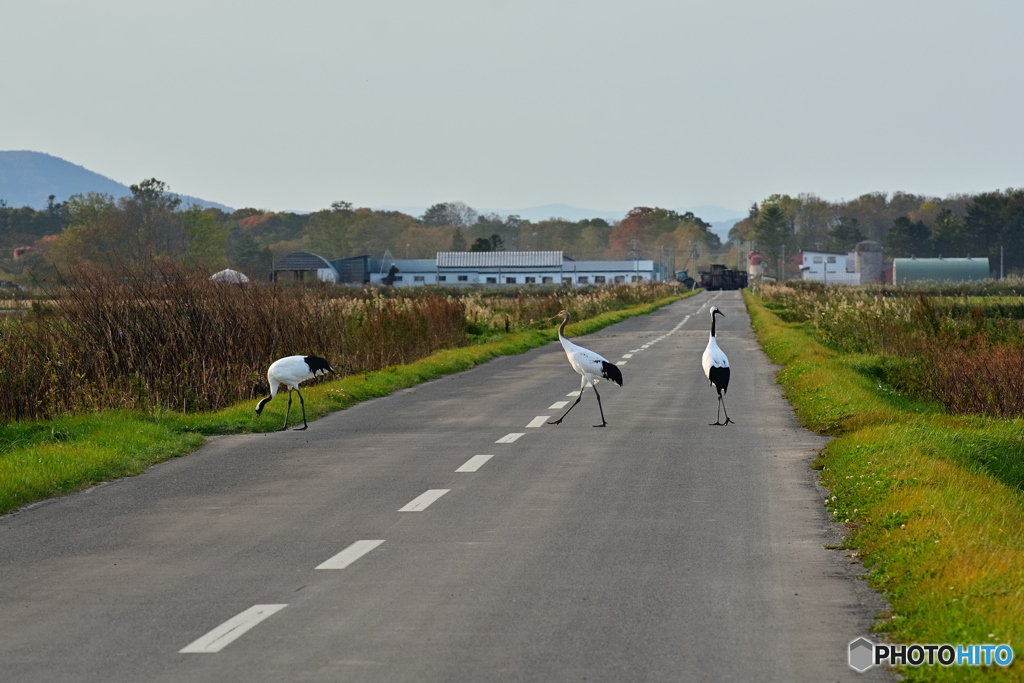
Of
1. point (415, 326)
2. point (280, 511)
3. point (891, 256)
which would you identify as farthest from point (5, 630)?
point (891, 256)

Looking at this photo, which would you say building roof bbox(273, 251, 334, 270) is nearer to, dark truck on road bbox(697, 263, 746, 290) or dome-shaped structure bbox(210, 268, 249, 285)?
dark truck on road bbox(697, 263, 746, 290)

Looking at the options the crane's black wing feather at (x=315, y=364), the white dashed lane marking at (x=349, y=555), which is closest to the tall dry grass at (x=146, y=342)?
the crane's black wing feather at (x=315, y=364)

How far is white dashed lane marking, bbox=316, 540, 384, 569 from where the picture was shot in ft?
25.0

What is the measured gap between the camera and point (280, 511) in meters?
9.68

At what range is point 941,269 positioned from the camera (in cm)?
14588

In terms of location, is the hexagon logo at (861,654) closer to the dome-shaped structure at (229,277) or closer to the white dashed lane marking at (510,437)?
the white dashed lane marking at (510,437)

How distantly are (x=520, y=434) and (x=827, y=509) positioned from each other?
5568 millimetres

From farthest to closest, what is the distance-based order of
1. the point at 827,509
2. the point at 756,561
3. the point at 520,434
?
the point at 520,434
the point at 827,509
the point at 756,561

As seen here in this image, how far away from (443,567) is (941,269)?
487 feet

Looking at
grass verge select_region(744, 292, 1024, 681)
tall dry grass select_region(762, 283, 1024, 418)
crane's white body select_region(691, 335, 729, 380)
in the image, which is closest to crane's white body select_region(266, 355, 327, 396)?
crane's white body select_region(691, 335, 729, 380)

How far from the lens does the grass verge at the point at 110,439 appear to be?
36.6 feet

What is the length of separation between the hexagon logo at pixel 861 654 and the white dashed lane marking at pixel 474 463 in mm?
6229

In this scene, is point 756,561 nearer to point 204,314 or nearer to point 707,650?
point 707,650

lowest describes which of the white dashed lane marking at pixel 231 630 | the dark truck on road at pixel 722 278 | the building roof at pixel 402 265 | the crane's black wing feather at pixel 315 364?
the dark truck on road at pixel 722 278
